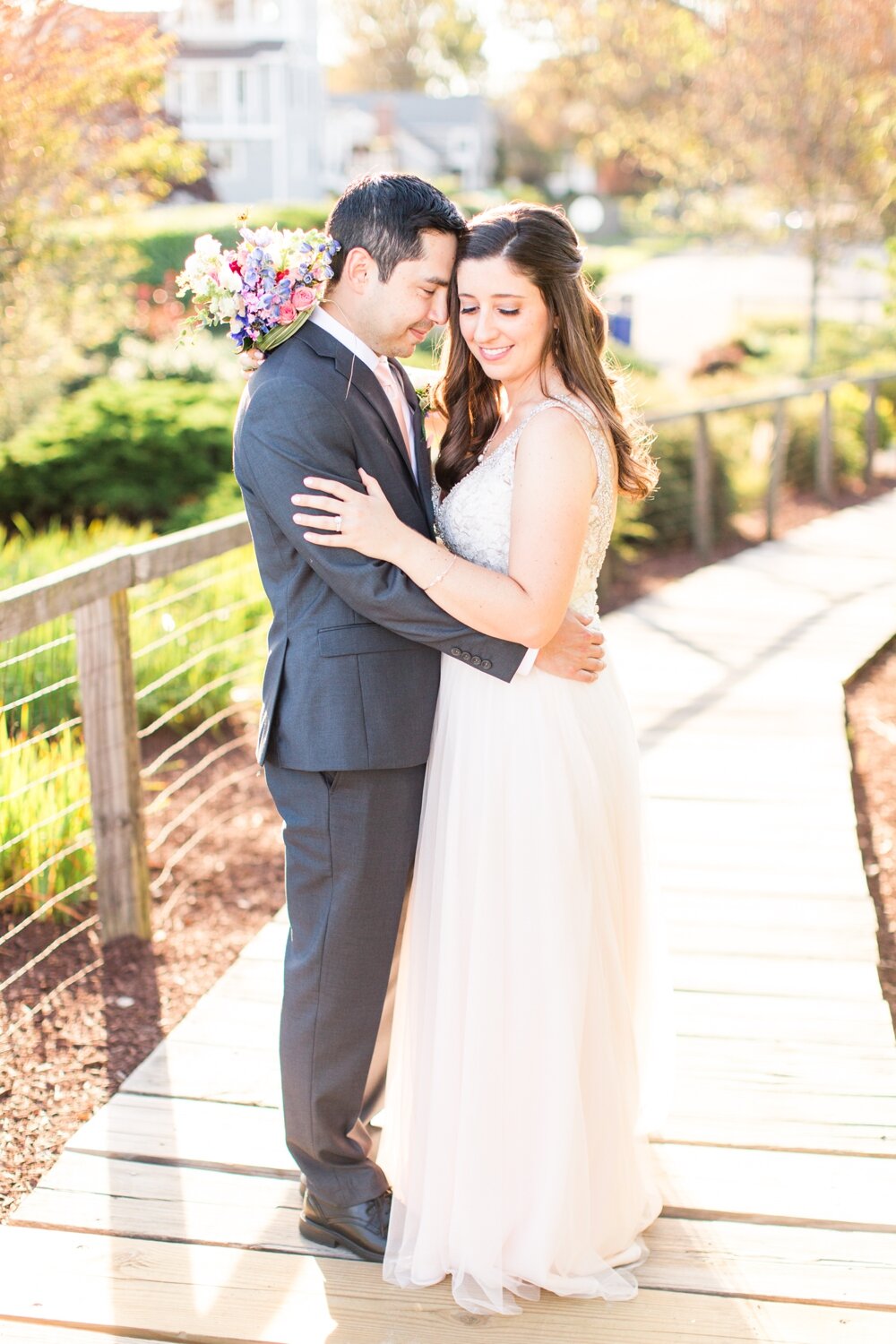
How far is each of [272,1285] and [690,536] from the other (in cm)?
784

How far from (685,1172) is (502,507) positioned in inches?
55.1

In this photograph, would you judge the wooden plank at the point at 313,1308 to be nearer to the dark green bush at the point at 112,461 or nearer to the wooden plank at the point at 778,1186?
the wooden plank at the point at 778,1186

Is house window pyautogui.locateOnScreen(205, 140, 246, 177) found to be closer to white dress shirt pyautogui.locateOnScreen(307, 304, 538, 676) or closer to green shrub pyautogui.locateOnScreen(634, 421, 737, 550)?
green shrub pyautogui.locateOnScreen(634, 421, 737, 550)

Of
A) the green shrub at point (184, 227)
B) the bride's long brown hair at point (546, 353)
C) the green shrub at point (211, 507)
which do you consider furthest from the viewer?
the green shrub at point (184, 227)

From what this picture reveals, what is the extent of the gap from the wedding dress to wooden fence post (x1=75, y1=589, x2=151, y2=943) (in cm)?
133

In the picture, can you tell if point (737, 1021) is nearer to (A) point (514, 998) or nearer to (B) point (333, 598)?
(A) point (514, 998)

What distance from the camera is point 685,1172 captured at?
266 centimetres

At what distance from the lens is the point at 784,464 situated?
11.2 meters

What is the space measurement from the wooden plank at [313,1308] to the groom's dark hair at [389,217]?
1776mm

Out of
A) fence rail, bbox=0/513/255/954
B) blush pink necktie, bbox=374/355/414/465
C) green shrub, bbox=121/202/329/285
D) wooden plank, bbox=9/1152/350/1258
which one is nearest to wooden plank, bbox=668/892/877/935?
fence rail, bbox=0/513/255/954

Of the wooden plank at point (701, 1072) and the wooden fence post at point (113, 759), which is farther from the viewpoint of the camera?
the wooden fence post at point (113, 759)

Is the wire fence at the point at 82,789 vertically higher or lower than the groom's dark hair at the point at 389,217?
lower

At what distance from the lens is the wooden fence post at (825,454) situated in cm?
1121

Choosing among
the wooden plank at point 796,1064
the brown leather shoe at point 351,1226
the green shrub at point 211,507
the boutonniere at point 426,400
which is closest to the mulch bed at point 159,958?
the wooden plank at point 796,1064
